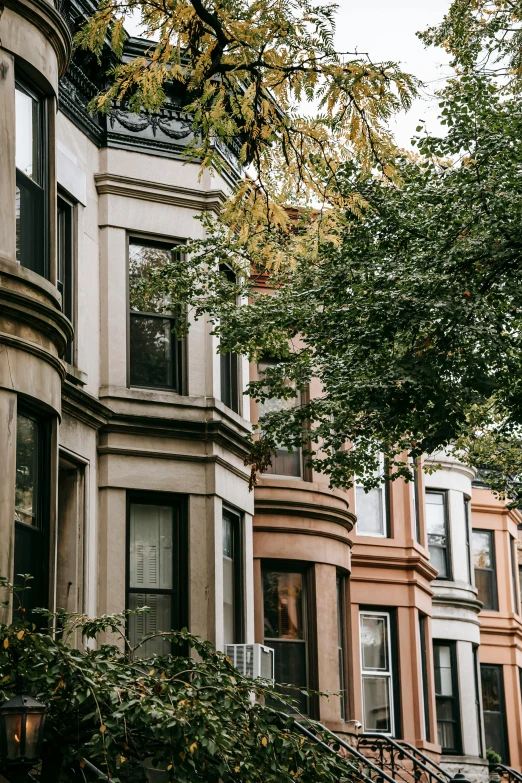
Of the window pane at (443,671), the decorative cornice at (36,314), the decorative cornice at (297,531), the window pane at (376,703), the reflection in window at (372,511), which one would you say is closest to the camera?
the decorative cornice at (36,314)

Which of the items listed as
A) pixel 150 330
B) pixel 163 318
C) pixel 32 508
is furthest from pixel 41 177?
pixel 163 318

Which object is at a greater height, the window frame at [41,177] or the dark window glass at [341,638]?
the window frame at [41,177]

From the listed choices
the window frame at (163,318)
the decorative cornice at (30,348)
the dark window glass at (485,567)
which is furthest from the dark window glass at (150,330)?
the dark window glass at (485,567)

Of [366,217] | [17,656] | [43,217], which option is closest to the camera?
[17,656]

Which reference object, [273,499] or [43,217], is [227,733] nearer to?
[43,217]

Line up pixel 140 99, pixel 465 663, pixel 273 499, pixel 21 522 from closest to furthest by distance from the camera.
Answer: pixel 140 99 → pixel 21 522 → pixel 273 499 → pixel 465 663

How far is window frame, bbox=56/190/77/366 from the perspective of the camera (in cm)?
1455

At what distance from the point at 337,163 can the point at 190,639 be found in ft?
13.6

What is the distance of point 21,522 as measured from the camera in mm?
10805

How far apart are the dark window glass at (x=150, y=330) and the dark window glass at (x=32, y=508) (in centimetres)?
442

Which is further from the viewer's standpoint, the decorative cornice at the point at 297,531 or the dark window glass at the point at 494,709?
the dark window glass at the point at 494,709

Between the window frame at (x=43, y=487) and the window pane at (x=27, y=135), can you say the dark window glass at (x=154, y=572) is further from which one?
the window pane at (x=27, y=135)

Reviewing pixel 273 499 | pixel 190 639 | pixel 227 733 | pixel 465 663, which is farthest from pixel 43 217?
pixel 465 663

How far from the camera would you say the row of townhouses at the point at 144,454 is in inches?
441
